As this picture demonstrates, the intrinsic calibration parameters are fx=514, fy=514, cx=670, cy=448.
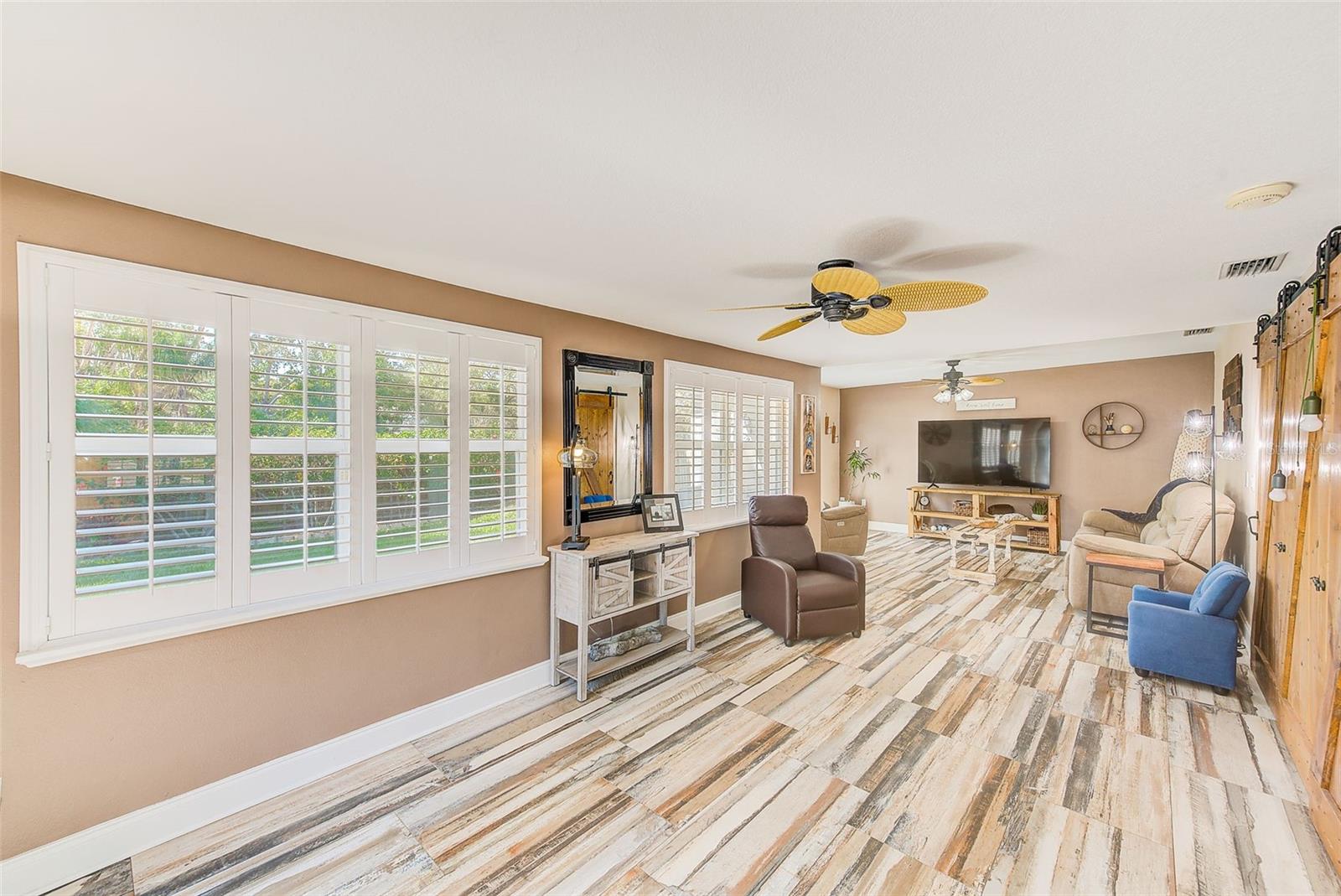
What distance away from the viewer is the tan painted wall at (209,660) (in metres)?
1.80

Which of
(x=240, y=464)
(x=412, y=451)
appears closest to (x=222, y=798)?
(x=240, y=464)

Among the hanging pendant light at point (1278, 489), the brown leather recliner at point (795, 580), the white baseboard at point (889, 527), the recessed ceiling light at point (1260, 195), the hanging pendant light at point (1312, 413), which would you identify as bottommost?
the white baseboard at point (889, 527)

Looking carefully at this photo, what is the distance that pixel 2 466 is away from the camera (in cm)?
177

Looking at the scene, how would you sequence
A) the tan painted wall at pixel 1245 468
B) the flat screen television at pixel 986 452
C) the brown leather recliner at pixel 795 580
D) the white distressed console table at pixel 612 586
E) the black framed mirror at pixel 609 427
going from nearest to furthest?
the white distressed console table at pixel 612 586 → the black framed mirror at pixel 609 427 → the tan painted wall at pixel 1245 468 → the brown leather recliner at pixel 795 580 → the flat screen television at pixel 986 452

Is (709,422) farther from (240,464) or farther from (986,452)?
(986,452)

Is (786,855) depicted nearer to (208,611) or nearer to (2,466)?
(208,611)

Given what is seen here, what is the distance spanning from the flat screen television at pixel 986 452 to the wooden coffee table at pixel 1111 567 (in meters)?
3.19

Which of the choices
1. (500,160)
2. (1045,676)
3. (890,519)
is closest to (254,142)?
(500,160)

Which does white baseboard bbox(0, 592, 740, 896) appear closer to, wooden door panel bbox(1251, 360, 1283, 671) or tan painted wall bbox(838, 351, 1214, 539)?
wooden door panel bbox(1251, 360, 1283, 671)

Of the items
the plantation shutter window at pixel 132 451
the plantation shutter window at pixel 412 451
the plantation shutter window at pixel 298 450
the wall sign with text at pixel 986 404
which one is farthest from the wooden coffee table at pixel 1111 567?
the plantation shutter window at pixel 132 451

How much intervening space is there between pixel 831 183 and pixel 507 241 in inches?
55.2

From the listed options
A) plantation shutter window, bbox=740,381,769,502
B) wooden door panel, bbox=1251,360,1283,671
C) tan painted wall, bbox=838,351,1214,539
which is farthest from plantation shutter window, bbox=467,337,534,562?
tan painted wall, bbox=838,351,1214,539

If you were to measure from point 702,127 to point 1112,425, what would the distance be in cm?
784

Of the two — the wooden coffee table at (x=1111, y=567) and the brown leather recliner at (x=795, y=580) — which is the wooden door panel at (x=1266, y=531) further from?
the brown leather recliner at (x=795, y=580)
